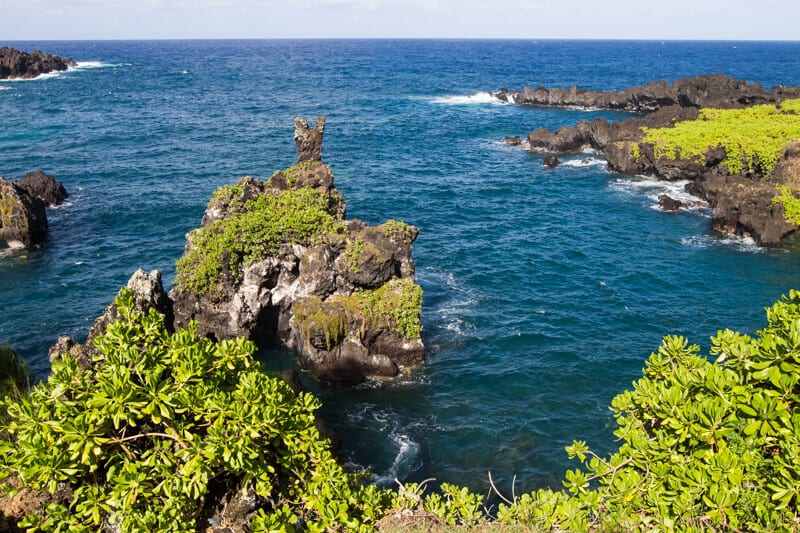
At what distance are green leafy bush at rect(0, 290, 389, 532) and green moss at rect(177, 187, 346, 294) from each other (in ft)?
66.2

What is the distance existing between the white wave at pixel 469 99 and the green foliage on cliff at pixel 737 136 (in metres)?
55.4

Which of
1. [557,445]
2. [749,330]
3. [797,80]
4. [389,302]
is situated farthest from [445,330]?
[797,80]

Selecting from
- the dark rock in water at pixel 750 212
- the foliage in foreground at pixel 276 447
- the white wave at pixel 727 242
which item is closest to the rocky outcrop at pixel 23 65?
the white wave at pixel 727 242

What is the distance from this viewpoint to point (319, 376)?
101ft

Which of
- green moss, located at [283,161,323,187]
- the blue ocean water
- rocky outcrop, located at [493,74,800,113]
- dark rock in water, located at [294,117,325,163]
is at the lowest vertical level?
the blue ocean water

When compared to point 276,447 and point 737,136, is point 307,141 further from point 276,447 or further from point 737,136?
point 737,136

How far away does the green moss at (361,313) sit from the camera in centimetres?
3030

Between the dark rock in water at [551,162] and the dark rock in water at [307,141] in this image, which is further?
the dark rock in water at [551,162]

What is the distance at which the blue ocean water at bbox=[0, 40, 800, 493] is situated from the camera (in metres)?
28.3

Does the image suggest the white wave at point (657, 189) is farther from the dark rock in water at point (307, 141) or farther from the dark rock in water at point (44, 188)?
the dark rock in water at point (44, 188)

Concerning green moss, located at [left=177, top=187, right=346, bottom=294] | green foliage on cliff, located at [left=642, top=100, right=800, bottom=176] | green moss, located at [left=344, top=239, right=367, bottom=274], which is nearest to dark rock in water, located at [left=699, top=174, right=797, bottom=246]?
green foliage on cliff, located at [left=642, top=100, right=800, bottom=176]

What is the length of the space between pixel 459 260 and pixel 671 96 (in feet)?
245

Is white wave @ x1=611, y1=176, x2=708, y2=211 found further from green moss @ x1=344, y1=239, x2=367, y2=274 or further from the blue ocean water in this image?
green moss @ x1=344, y1=239, x2=367, y2=274

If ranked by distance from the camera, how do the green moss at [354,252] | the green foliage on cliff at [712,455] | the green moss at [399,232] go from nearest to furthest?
the green foliage on cliff at [712,455] → the green moss at [354,252] → the green moss at [399,232]
